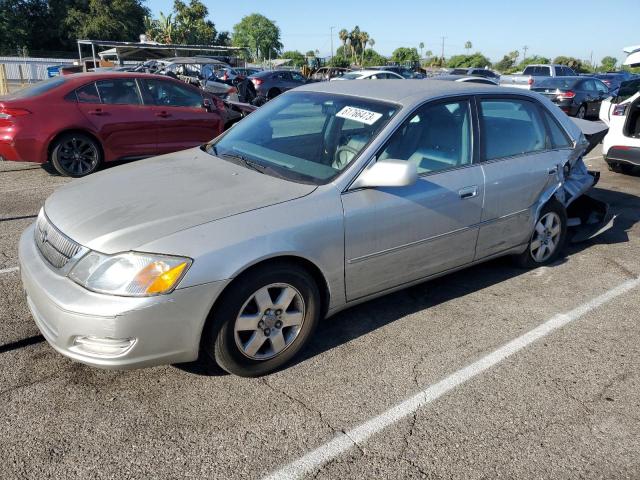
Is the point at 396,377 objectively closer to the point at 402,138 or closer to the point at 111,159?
the point at 402,138

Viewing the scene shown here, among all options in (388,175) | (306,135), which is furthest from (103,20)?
(388,175)

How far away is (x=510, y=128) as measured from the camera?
13.9 ft

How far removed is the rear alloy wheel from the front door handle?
19.3ft

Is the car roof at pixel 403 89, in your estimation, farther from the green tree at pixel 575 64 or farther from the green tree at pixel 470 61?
the green tree at pixel 470 61

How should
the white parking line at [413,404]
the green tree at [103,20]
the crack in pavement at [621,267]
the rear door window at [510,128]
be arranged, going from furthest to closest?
the green tree at [103,20] → the crack in pavement at [621,267] → the rear door window at [510,128] → the white parking line at [413,404]

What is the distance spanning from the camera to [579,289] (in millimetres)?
4383

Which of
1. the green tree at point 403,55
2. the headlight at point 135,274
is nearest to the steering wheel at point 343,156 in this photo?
the headlight at point 135,274

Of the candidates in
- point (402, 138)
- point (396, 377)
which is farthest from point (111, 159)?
point (396, 377)

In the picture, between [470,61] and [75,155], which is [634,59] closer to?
[75,155]

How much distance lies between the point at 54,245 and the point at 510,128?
3.34 m

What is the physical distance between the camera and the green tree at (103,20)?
53.8 metres

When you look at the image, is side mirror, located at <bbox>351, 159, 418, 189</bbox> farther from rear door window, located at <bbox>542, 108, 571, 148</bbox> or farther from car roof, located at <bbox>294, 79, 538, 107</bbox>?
rear door window, located at <bbox>542, 108, 571, 148</bbox>

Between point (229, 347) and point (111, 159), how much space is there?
19.5ft

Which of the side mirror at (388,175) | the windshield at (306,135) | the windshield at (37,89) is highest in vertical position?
the windshield at (37,89)
